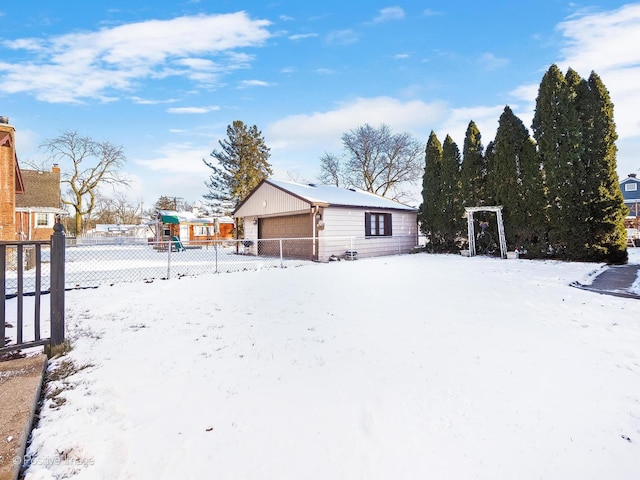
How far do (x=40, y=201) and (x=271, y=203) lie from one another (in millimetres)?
18741

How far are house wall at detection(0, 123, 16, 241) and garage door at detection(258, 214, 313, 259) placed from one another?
30.5 feet

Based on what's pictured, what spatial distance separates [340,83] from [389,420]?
13491mm

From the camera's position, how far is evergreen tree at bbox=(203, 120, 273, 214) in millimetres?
26844

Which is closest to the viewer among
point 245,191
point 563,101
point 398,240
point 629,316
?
point 629,316

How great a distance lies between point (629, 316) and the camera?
4410 mm

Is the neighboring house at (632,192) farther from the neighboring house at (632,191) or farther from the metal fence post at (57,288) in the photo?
the metal fence post at (57,288)

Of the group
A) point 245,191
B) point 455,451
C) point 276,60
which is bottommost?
point 455,451

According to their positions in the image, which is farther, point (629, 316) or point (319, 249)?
point (319, 249)

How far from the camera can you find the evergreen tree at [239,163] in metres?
26.8

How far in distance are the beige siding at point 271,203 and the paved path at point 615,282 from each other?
9.07 m

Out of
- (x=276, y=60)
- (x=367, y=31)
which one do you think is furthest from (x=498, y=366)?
(x=276, y=60)

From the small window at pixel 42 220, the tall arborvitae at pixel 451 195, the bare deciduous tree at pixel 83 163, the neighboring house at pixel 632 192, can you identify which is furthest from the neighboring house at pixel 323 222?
the neighboring house at pixel 632 192

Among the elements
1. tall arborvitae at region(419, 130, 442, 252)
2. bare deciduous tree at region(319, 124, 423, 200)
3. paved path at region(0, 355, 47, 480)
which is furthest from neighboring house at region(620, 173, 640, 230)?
paved path at region(0, 355, 47, 480)

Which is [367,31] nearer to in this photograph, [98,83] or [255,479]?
[98,83]
